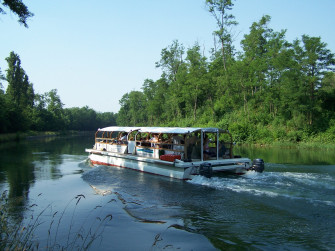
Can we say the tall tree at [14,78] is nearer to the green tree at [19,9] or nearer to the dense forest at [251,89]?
the dense forest at [251,89]

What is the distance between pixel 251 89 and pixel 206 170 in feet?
103

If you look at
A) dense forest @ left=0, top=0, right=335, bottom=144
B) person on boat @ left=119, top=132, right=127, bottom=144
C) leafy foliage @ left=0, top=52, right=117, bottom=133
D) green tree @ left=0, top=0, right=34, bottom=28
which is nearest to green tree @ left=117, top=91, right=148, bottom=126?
dense forest @ left=0, top=0, right=335, bottom=144

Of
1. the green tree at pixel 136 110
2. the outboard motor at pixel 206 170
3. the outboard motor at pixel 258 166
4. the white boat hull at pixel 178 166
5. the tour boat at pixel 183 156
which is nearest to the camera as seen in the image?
the outboard motor at pixel 206 170

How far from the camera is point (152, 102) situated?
6519 cm

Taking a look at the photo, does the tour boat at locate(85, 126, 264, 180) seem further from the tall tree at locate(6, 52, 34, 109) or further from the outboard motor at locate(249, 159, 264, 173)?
the tall tree at locate(6, 52, 34, 109)

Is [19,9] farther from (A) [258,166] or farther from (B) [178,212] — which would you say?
(A) [258,166]

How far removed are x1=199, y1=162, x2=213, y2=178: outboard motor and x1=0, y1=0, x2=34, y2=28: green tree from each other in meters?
8.69

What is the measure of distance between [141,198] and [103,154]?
9.52 meters

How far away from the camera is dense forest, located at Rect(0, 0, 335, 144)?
1309 inches

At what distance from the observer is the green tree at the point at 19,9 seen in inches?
346

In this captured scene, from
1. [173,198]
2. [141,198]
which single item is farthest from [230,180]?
[141,198]

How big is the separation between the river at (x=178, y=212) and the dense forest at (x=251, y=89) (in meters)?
20.2

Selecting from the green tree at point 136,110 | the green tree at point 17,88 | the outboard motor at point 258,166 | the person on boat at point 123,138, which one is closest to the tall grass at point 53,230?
the outboard motor at point 258,166

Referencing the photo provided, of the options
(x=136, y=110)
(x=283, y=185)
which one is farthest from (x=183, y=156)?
(x=136, y=110)
